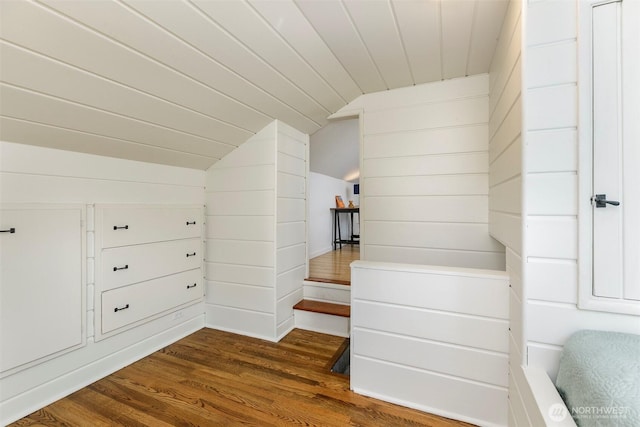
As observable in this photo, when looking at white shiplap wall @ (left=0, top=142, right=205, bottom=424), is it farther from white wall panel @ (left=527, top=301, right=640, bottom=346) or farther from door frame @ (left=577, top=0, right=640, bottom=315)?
door frame @ (left=577, top=0, right=640, bottom=315)

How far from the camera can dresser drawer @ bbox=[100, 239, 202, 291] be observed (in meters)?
1.84

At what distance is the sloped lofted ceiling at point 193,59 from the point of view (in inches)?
44.5

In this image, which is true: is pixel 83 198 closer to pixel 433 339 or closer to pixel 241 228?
pixel 241 228

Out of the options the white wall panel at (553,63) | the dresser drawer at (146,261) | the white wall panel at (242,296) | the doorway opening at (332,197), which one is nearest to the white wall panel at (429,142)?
the doorway opening at (332,197)

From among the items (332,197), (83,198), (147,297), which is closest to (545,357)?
(147,297)

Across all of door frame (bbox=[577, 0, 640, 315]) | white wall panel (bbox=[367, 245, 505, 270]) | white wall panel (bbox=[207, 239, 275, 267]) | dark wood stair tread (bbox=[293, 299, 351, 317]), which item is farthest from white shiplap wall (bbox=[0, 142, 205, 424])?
door frame (bbox=[577, 0, 640, 315])

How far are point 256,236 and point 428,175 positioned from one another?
1.56 meters

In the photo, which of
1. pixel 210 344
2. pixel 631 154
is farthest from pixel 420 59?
pixel 210 344

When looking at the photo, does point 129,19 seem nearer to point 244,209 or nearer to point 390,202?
point 244,209

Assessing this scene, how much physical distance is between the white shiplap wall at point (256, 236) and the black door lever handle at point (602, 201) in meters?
1.94

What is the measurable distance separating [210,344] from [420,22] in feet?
8.92

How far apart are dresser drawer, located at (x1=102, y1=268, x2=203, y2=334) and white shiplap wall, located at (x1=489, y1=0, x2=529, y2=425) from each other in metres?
2.36

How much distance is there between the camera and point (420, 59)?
6.09 feet

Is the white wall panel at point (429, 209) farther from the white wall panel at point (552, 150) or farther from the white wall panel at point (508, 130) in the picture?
the white wall panel at point (552, 150)
